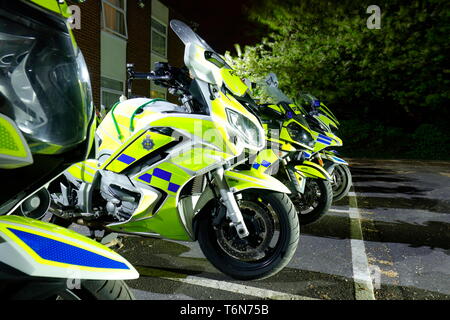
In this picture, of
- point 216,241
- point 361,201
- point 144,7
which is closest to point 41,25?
point 216,241

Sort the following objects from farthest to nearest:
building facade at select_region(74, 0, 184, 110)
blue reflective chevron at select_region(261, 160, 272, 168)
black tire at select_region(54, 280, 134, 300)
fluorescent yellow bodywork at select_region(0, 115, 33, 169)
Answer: building facade at select_region(74, 0, 184, 110) → blue reflective chevron at select_region(261, 160, 272, 168) → black tire at select_region(54, 280, 134, 300) → fluorescent yellow bodywork at select_region(0, 115, 33, 169)

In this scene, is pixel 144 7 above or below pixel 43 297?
above

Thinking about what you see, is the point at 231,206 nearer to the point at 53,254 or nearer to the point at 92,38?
the point at 53,254

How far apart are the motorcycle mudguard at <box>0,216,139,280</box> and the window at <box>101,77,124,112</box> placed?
1039 cm

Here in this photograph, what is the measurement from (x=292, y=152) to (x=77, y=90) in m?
3.28

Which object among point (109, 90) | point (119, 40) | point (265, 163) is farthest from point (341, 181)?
point (119, 40)

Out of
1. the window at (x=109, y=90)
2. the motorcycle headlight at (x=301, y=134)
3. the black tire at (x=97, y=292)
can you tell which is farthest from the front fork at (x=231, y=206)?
the window at (x=109, y=90)

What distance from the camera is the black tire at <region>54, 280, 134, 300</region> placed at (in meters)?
1.16

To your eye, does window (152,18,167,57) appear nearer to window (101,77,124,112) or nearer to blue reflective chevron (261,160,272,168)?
window (101,77,124,112)

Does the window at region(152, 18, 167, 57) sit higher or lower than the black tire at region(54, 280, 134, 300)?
higher

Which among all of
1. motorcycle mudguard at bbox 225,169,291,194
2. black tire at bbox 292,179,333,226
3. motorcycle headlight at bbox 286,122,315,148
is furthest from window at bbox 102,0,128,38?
motorcycle mudguard at bbox 225,169,291,194

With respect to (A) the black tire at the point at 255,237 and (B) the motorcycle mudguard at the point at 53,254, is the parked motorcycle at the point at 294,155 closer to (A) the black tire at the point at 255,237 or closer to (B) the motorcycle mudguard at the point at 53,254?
(A) the black tire at the point at 255,237
